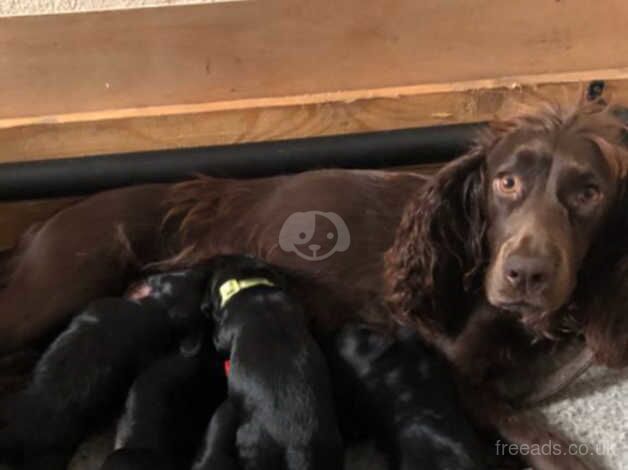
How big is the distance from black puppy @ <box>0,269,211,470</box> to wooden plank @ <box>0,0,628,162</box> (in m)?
0.49

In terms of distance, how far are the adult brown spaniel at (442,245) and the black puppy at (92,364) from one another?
16cm

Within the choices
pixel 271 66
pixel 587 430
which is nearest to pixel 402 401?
pixel 587 430

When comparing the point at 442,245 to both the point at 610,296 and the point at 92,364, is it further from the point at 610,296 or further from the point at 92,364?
the point at 92,364

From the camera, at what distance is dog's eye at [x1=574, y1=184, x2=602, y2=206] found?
1575 millimetres

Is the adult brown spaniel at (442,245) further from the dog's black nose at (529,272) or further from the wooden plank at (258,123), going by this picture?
the wooden plank at (258,123)

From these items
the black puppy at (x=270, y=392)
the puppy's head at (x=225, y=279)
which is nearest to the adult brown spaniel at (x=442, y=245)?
the puppy's head at (x=225, y=279)

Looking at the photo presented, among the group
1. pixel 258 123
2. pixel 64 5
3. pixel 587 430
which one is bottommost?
pixel 587 430

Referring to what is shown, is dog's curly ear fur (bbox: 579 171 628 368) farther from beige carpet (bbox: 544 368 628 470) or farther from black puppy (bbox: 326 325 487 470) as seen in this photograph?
black puppy (bbox: 326 325 487 470)

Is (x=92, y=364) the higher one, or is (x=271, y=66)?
(x=271, y=66)

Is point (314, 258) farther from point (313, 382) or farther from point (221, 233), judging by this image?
point (313, 382)

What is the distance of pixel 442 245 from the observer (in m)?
1.76

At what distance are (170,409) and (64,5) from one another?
3.26ft

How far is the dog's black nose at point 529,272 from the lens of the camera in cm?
149

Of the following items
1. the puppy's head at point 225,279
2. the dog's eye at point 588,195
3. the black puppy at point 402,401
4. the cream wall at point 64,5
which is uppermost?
the cream wall at point 64,5
